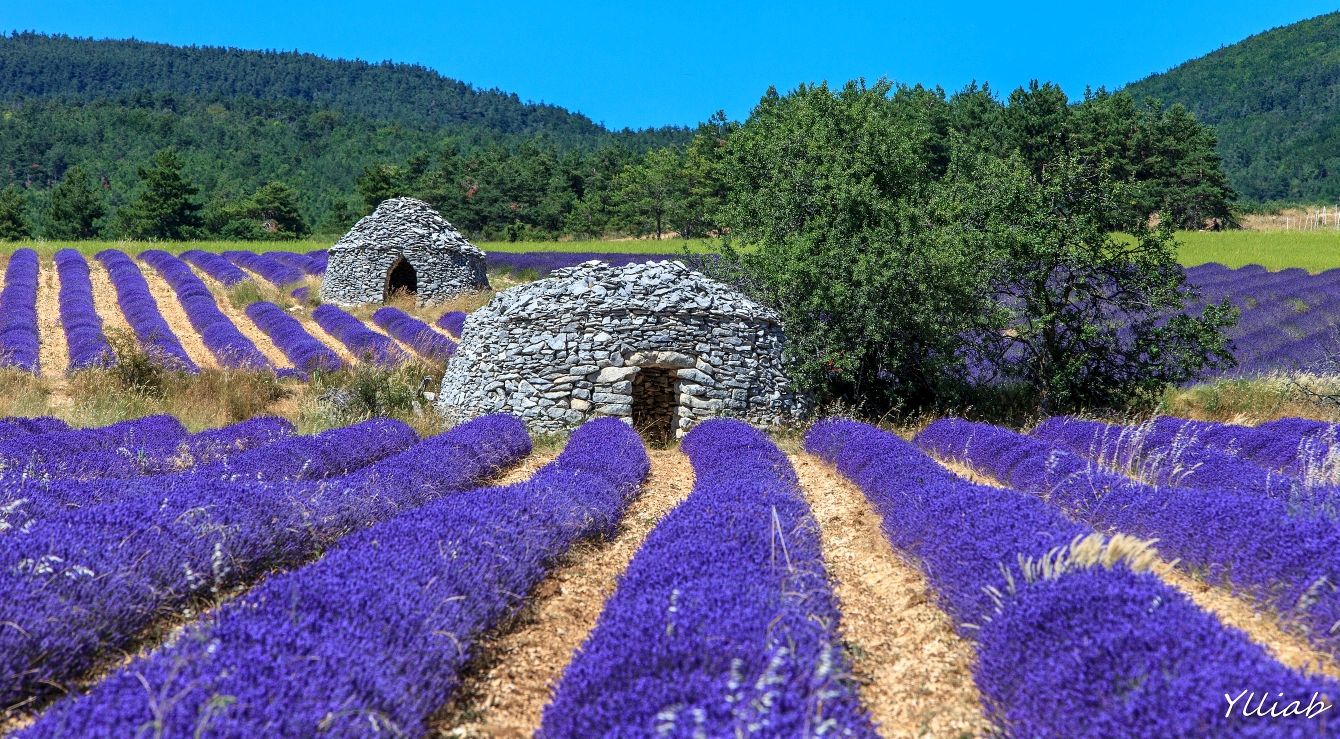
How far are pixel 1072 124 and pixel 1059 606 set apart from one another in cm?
4651

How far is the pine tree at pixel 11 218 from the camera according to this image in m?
49.5

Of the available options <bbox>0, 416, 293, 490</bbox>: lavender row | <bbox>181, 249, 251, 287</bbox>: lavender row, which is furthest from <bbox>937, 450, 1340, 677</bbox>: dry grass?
<bbox>181, 249, 251, 287</bbox>: lavender row

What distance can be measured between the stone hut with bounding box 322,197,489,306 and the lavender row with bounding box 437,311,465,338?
8.76 ft

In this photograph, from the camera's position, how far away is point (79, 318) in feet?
71.9

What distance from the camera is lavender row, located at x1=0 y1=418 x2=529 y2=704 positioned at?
3.68 meters

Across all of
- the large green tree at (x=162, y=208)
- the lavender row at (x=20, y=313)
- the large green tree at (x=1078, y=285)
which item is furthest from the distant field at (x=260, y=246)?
the large green tree at (x=1078, y=285)

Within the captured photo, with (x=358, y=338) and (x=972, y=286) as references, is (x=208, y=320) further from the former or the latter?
(x=972, y=286)

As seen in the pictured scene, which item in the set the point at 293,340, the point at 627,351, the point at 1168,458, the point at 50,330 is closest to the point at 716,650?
the point at 1168,458

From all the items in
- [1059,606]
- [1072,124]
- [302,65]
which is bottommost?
[1059,606]

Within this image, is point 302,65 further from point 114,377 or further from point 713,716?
point 713,716

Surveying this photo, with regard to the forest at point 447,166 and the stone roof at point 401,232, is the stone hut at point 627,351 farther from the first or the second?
the stone roof at point 401,232

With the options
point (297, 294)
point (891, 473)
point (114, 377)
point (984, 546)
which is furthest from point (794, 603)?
point (297, 294)

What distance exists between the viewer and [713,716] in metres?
2.91

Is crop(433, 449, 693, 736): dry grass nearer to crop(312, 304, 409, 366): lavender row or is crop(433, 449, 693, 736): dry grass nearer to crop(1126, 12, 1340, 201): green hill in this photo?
crop(312, 304, 409, 366): lavender row
